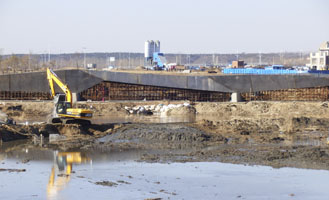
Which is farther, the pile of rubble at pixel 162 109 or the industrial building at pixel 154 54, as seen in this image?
the industrial building at pixel 154 54

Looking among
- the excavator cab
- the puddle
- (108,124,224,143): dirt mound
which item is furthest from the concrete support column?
the puddle

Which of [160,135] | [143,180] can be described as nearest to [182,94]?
[160,135]

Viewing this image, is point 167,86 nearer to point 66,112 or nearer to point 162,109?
point 162,109

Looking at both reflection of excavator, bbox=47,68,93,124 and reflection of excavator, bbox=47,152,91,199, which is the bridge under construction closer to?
reflection of excavator, bbox=47,68,93,124

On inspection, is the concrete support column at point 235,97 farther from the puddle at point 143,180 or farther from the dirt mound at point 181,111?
the puddle at point 143,180

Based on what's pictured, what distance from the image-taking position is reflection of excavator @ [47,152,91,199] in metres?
21.1

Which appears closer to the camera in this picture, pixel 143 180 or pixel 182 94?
pixel 143 180

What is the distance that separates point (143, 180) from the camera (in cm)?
2241

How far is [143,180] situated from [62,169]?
4.23 meters

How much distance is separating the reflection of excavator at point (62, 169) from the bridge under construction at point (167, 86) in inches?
910

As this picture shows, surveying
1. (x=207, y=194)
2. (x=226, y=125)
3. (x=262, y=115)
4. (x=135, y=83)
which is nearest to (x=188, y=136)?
(x=226, y=125)

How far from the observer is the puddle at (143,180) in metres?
20.1

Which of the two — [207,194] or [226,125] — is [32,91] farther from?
[207,194]
